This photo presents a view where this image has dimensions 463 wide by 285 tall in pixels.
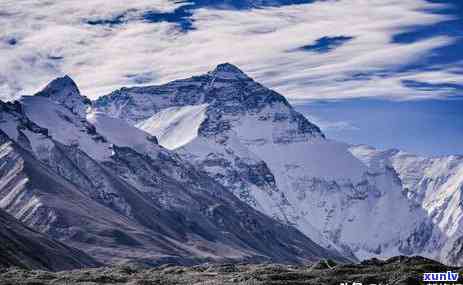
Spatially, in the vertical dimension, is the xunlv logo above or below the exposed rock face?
above

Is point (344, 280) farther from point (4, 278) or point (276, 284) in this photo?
point (4, 278)

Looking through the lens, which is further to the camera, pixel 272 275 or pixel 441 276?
pixel 272 275

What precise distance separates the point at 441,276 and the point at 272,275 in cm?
2085

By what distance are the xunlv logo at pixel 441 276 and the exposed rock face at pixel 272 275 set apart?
0.83m

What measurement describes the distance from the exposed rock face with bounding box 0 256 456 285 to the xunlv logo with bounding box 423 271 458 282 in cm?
83

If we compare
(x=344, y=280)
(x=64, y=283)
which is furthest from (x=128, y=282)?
(x=344, y=280)

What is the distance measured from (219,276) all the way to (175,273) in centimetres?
1316

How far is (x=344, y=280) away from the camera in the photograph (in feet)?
354

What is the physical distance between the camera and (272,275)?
113000mm

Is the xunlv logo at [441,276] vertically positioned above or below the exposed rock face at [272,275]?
above

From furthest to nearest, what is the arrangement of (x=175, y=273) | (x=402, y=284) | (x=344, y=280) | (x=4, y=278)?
(x=175, y=273) → (x=4, y=278) → (x=344, y=280) → (x=402, y=284)

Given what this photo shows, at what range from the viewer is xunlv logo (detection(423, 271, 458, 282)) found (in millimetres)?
98456

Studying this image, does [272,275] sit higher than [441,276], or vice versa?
[441,276]

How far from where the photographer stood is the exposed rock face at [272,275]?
107625 millimetres
